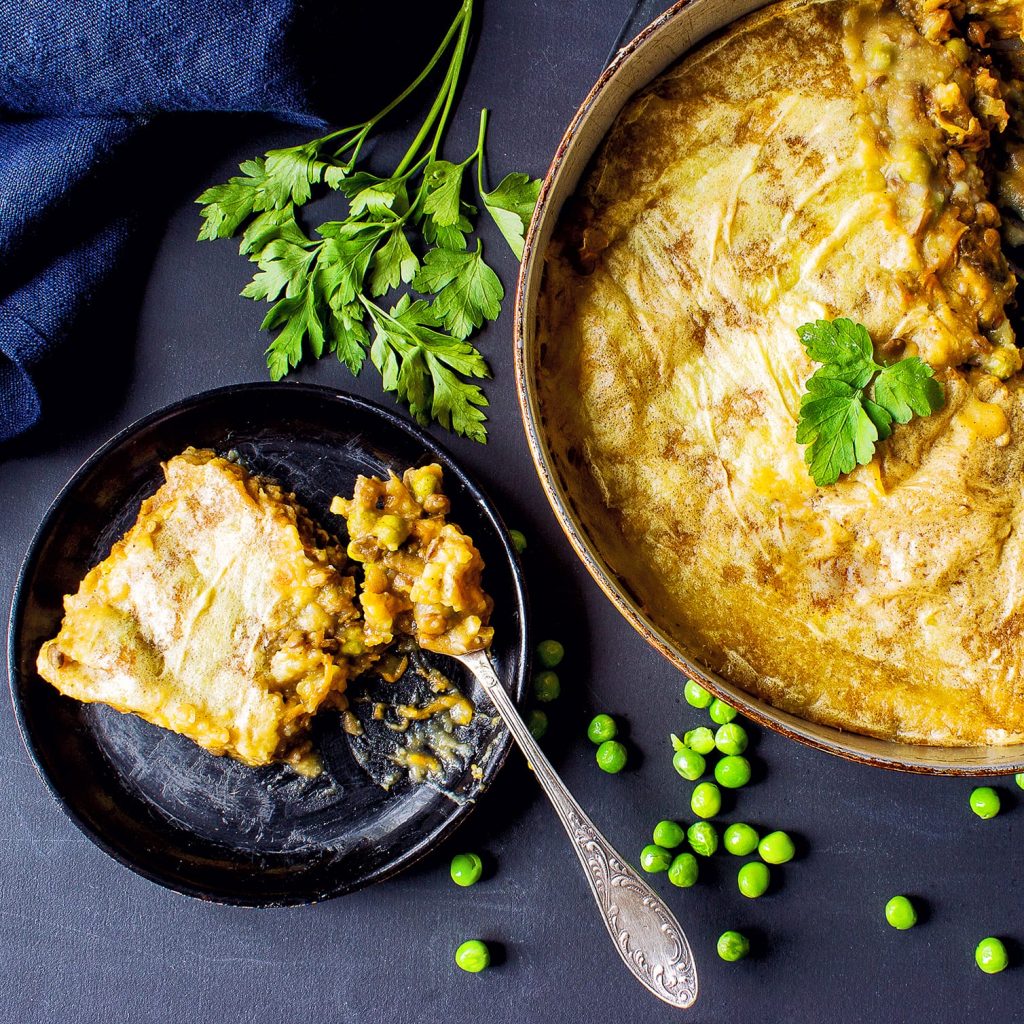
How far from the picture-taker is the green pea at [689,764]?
132 inches

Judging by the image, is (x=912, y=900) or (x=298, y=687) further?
(x=912, y=900)

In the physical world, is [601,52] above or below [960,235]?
above

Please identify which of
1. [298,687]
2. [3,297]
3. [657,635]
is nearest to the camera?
[657,635]

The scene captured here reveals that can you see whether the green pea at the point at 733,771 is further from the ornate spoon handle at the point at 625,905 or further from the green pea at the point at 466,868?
the green pea at the point at 466,868

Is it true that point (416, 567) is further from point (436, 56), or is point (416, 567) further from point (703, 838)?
point (436, 56)

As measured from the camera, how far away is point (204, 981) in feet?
11.5

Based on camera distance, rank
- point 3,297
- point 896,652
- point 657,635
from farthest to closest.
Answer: point 3,297, point 896,652, point 657,635

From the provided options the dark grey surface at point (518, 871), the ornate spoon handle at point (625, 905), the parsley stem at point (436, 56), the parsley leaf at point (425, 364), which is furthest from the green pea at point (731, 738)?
the parsley stem at point (436, 56)

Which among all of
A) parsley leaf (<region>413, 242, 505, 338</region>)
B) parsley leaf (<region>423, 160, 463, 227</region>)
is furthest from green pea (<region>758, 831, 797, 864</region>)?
parsley leaf (<region>423, 160, 463, 227</region>)

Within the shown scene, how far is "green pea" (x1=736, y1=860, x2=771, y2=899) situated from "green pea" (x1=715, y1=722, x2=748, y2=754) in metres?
0.40

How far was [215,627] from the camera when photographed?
309cm

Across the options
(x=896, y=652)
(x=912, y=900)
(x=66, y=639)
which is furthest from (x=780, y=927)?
(x=66, y=639)

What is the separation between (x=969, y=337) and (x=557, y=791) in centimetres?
181

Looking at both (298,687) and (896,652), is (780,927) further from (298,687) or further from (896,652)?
(298,687)
